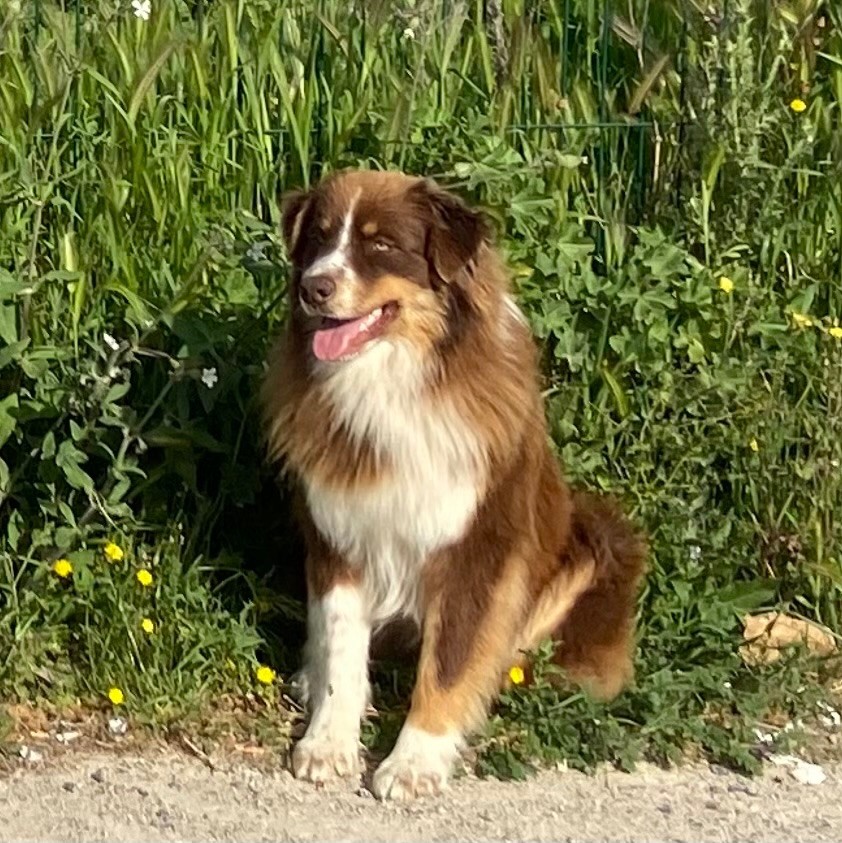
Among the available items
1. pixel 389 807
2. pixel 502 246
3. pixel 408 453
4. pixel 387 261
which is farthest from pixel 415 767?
pixel 502 246

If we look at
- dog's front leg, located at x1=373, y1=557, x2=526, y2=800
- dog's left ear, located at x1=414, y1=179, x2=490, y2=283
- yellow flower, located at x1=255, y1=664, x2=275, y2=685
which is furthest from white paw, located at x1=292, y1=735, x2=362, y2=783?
dog's left ear, located at x1=414, y1=179, x2=490, y2=283

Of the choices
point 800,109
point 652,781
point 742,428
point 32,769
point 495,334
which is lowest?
point 32,769

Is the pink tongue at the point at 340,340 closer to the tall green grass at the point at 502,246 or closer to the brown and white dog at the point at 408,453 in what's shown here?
the brown and white dog at the point at 408,453

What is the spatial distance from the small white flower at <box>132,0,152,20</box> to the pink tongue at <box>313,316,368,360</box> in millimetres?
1769

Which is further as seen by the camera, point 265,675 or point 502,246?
point 502,246

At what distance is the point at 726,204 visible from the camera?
550 centimetres

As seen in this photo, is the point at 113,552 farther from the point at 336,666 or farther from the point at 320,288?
the point at 320,288

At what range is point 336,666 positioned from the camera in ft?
14.6

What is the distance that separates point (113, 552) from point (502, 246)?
159cm

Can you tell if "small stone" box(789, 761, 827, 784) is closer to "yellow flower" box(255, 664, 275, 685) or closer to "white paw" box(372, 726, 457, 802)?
"white paw" box(372, 726, 457, 802)

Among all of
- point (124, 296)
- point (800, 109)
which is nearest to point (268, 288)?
point (124, 296)

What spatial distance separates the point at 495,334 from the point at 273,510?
1.21m

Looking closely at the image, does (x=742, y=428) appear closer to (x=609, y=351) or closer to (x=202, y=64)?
(x=609, y=351)

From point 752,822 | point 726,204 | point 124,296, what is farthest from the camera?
point 726,204
